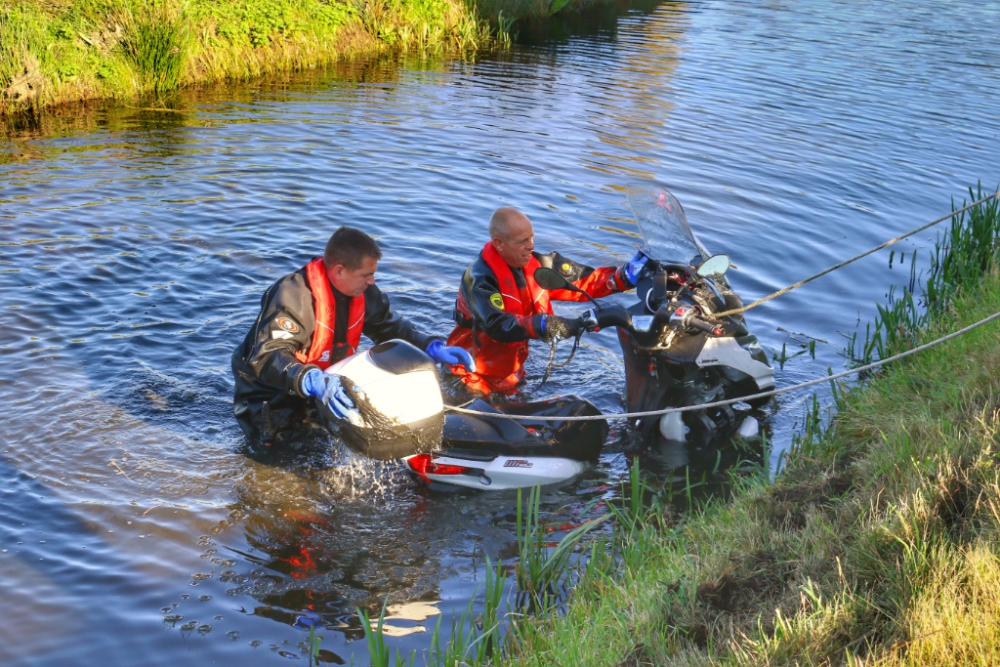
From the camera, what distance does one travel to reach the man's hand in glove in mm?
5516

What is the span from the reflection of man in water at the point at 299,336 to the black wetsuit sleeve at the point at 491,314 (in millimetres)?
355

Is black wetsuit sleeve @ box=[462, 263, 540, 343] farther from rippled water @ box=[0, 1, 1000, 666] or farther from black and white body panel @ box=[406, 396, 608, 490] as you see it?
rippled water @ box=[0, 1, 1000, 666]

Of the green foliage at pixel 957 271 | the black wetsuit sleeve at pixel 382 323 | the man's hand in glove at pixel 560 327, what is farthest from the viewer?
the green foliage at pixel 957 271

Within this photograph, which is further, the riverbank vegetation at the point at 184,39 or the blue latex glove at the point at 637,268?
the riverbank vegetation at the point at 184,39

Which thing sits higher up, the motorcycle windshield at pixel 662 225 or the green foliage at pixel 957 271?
the motorcycle windshield at pixel 662 225

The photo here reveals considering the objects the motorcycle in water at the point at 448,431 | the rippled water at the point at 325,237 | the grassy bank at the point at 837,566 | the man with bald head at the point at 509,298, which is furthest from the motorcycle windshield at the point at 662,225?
the grassy bank at the point at 837,566

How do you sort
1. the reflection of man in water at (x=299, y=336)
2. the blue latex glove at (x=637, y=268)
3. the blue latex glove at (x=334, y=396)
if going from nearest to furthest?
the blue latex glove at (x=334, y=396)
the reflection of man in water at (x=299, y=336)
the blue latex glove at (x=637, y=268)

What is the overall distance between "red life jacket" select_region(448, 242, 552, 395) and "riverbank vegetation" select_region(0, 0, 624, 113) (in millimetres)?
8738

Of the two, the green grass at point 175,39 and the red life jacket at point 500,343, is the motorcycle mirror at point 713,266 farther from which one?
the green grass at point 175,39

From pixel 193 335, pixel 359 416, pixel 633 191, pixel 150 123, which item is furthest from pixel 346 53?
pixel 359 416

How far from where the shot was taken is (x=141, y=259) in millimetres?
8453

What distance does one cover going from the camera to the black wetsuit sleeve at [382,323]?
597 centimetres

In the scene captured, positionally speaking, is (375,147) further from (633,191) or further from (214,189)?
(633,191)

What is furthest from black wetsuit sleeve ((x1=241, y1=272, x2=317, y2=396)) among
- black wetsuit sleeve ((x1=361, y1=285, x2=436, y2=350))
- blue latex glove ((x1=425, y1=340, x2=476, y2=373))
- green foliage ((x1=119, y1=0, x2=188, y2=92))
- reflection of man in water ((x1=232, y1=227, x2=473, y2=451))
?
green foliage ((x1=119, y1=0, x2=188, y2=92))
